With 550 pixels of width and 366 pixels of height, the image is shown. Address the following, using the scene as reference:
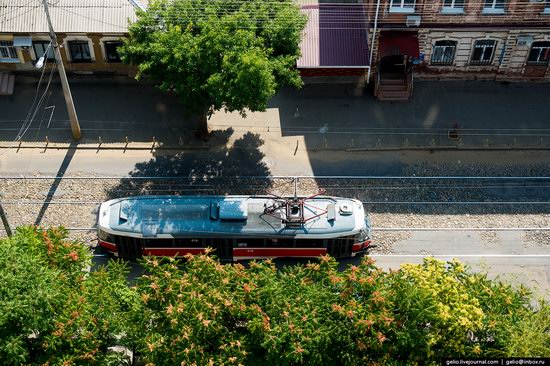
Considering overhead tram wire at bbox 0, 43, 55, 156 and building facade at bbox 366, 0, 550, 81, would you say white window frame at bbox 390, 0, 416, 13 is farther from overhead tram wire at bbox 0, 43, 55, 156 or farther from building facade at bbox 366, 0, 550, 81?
overhead tram wire at bbox 0, 43, 55, 156

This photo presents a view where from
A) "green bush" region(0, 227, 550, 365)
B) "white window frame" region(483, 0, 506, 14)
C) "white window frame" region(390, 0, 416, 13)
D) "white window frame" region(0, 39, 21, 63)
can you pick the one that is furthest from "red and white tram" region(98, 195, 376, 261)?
"white window frame" region(483, 0, 506, 14)

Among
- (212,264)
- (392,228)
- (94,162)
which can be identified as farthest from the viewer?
(94,162)

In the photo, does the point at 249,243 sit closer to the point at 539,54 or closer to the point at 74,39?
the point at 74,39

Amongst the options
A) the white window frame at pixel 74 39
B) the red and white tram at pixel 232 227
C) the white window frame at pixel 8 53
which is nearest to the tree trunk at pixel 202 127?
the red and white tram at pixel 232 227

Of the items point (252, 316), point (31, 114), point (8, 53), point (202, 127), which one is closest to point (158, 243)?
point (202, 127)

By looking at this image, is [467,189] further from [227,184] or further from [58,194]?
[58,194]

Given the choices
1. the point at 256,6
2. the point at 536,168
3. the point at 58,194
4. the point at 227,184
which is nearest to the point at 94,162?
the point at 58,194
